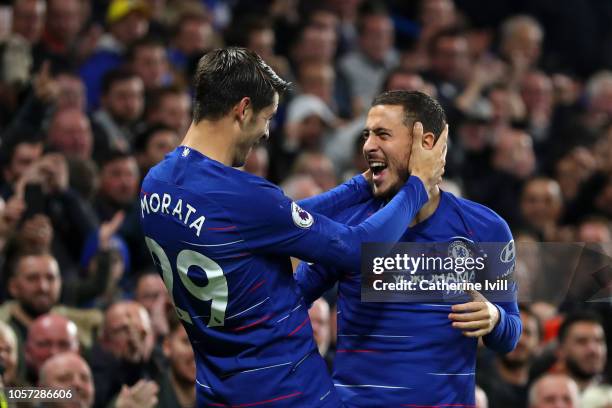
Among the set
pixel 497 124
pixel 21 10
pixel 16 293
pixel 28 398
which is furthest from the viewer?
pixel 497 124

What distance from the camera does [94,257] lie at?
6.43 m

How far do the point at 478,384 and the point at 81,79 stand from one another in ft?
11.7

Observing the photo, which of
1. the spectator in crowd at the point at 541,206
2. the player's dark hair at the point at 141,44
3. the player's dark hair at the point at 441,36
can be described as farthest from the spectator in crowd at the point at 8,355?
the player's dark hair at the point at 441,36

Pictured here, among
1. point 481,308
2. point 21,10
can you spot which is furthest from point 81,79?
point 481,308

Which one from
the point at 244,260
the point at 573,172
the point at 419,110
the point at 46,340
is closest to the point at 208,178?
the point at 244,260

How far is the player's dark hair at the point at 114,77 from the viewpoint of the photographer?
7.59 metres

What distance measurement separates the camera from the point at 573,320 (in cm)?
651

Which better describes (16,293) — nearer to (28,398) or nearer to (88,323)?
(88,323)

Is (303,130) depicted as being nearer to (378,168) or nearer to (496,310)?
(378,168)

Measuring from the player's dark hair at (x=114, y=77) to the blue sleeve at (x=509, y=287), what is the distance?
4.51 metres

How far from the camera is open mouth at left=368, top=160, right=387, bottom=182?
11.5 ft

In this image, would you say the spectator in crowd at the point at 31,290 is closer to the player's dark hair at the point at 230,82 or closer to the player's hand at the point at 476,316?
the player's dark hair at the point at 230,82

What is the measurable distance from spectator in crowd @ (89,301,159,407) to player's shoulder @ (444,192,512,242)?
2.53m

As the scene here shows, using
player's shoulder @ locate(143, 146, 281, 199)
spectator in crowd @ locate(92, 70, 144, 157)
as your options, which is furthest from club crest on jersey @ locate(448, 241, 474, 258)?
spectator in crowd @ locate(92, 70, 144, 157)
